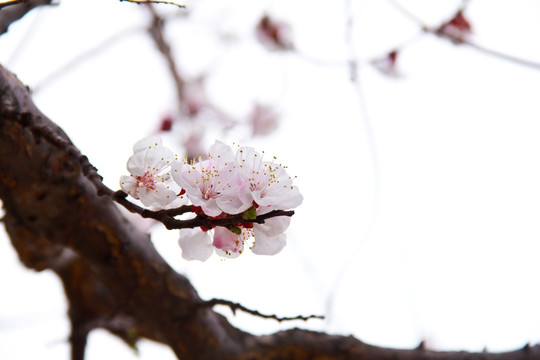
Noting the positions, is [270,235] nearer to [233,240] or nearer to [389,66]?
[233,240]

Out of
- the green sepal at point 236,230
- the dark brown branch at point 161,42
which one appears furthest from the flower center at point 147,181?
the dark brown branch at point 161,42

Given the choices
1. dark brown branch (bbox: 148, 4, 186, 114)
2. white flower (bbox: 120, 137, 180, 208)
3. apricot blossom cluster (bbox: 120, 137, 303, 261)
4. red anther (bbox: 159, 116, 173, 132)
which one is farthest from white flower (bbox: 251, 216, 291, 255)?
red anther (bbox: 159, 116, 173, 132)

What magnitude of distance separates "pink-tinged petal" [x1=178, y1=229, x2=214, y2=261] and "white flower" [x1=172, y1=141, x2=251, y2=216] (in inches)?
3.3

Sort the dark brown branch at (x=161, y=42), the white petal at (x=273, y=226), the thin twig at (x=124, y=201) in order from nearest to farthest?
1. the thin twig at (x=124, y=201)
2. the white petal at (x=273, y=226)
3. the dark brown branch at (x=161, y=42)

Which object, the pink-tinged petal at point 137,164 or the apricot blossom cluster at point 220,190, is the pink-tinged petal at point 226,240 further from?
the pink-tinged petal at point 137,164

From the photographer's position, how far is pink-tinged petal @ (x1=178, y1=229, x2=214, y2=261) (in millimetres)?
615

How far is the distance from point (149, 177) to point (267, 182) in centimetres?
15

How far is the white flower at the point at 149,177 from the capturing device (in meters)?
0.59

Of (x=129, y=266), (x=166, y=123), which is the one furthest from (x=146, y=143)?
(x=166, y=123)

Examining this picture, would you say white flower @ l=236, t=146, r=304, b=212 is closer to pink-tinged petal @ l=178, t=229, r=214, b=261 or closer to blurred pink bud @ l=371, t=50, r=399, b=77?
pink-tinged petal @ l=178, t=229, r=214, b=261

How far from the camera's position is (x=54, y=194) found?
0.74m

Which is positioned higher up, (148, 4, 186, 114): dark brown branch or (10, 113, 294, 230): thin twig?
(148, 4, 186, 114): dark brown branch

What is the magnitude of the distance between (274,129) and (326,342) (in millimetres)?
1625

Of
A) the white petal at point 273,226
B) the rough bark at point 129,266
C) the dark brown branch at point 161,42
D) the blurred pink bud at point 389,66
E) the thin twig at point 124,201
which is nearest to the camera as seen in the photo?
the thin twig at point 124,201
